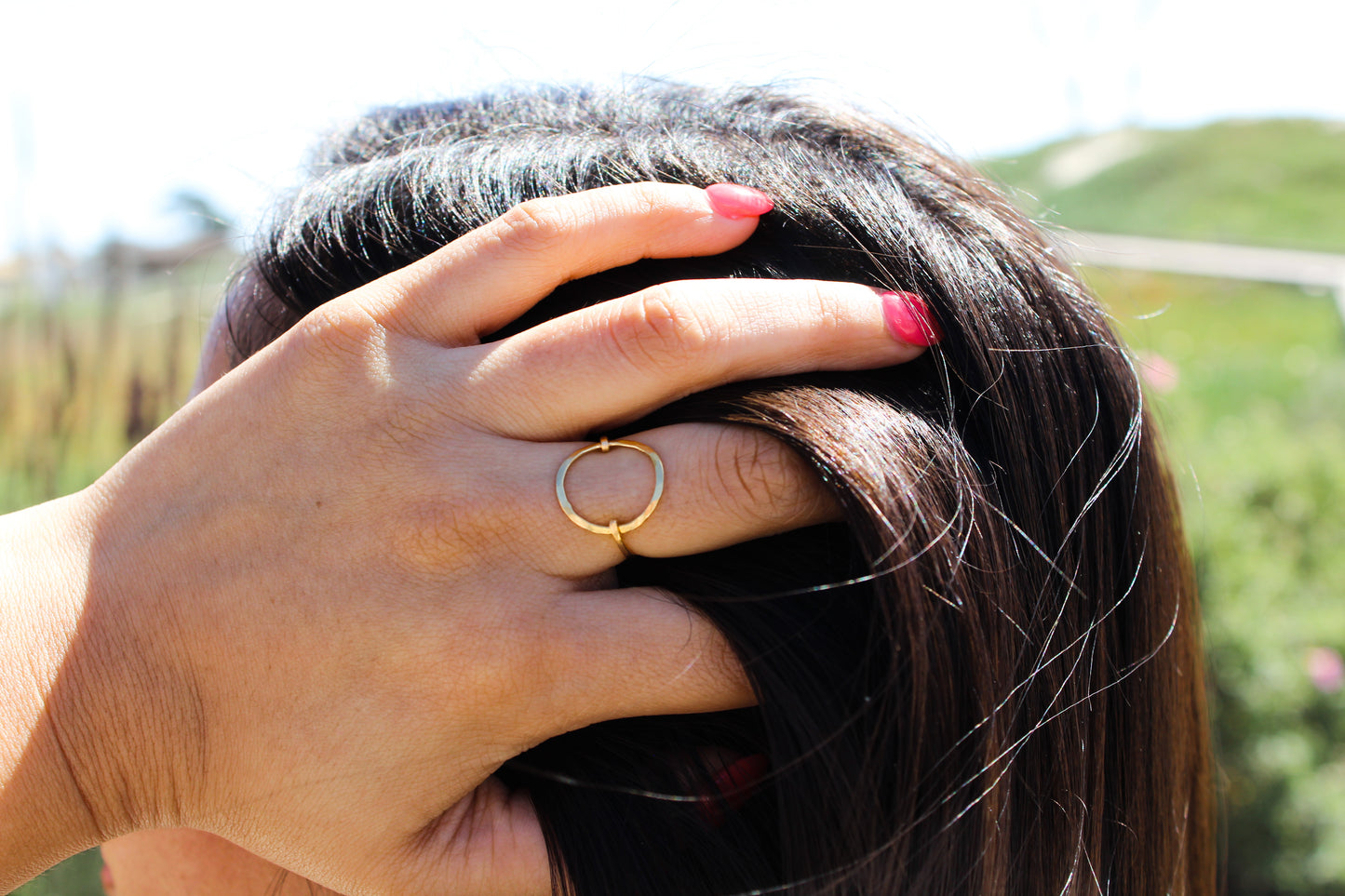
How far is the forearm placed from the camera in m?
1.15

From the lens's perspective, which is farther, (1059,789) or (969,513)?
(1059,789)

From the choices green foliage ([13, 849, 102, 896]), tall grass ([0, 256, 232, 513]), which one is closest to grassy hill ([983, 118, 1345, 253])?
tall grass ([0, 256, 232, 513])

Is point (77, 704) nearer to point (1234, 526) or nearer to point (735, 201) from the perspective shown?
point (735, 201)

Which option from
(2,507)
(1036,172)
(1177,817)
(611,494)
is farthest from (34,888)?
(1036,172)

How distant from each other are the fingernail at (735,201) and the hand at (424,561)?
0.14m

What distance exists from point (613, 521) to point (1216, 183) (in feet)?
80.8

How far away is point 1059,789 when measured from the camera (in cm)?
133

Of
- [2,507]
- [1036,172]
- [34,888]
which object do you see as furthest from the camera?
[1036,172]

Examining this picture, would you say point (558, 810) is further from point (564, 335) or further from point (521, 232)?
point (521, 232)

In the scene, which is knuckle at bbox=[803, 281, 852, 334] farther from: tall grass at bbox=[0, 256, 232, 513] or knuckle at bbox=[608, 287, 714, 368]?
tall grass at bbox=[0, 256, 232, 513]

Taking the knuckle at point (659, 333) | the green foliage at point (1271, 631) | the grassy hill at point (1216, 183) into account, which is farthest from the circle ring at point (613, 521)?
the grassy hill at point (1216, 183)

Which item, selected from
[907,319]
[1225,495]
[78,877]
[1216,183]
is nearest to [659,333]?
[907,319]

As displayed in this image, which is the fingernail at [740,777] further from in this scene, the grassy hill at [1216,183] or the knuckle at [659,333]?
the grassy hill at [1216,183]

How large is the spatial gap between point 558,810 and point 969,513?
27.0 inches
